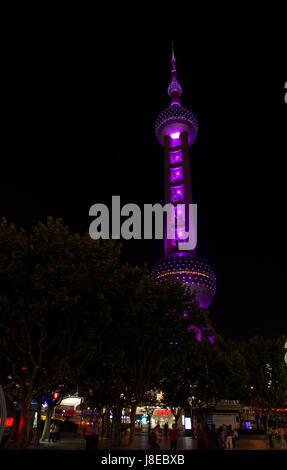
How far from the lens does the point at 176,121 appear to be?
Result: 11844 centimetres

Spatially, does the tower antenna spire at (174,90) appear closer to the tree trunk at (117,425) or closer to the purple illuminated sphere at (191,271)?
the purple illuminated sphere at (191,271)

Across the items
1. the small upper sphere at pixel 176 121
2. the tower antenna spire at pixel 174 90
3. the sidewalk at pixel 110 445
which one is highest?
the tower antenna spire at pixel 174 90

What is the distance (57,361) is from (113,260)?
778 cm

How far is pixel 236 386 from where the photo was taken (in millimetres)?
46500

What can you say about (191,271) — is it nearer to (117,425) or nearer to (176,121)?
(176,121)

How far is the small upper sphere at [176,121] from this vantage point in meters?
119

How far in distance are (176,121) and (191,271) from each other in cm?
4843

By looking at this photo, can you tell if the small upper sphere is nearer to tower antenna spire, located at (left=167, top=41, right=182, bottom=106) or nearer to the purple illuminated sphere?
tower antenna spire, located at (left=167, top=41, right=182, bottom=106)

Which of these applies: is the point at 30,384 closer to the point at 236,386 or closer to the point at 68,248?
the point at 68,248

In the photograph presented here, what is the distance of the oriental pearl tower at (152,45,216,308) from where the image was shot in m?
101

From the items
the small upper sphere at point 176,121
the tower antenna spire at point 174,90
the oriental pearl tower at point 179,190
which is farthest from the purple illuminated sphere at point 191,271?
the tower antenna spire at point 174,90

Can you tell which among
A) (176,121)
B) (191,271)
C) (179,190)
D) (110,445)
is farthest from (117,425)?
(176,121)
